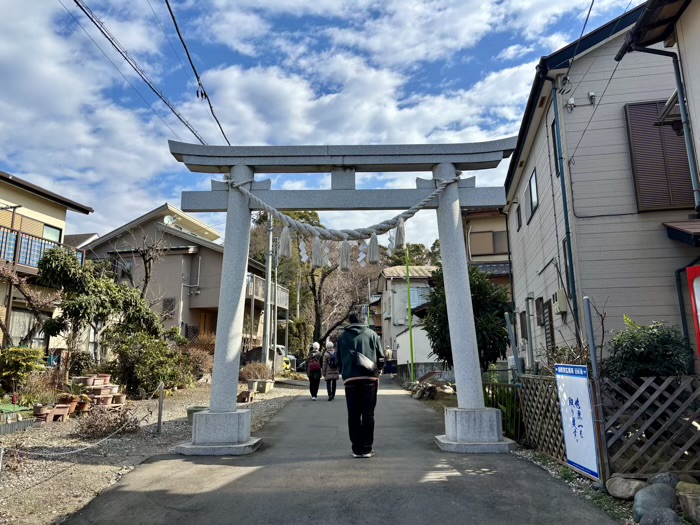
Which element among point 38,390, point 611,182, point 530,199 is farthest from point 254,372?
point 611,182

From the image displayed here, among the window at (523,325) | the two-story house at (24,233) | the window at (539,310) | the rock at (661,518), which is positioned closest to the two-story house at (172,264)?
the two-story house at (24,233)

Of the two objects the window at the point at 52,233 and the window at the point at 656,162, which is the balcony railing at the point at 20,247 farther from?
the window at the point at 656,162

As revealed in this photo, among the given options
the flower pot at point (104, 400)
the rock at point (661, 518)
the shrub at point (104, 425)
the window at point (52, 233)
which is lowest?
the rock at point (661, 518)

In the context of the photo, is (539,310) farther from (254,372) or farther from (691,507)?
(254,372)

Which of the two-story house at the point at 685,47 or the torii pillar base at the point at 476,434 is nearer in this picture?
the two-story house at the point at 685,47

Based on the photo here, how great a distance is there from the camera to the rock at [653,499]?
3.97 meters

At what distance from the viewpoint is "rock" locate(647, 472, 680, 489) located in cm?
447

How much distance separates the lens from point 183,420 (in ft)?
33.8

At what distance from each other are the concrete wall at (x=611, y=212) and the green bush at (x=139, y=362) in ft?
35.4

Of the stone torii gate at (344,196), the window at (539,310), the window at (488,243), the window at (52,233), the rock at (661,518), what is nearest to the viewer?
the rock at (661,518)

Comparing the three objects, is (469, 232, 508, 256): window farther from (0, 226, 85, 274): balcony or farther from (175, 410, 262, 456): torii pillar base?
(175, 410, 262, 456): torii pillar base

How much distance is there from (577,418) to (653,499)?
1.29m

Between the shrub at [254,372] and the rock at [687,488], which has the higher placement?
the shrub at [254,372]

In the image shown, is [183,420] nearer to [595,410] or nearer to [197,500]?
[197,500]
